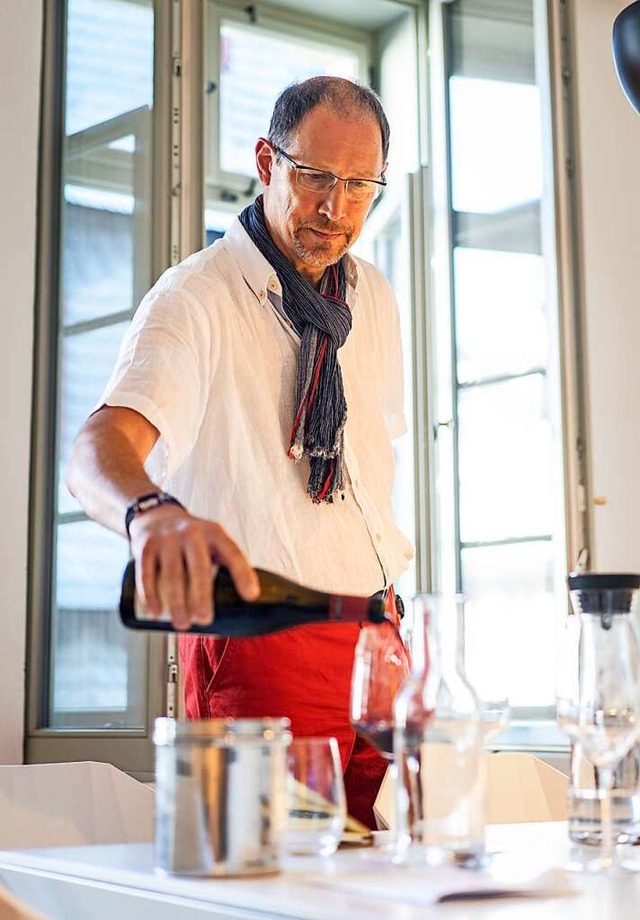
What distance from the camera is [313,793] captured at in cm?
108

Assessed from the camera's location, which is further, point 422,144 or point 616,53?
point 422,144

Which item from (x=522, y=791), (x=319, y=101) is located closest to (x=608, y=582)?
(x=319, y=101)

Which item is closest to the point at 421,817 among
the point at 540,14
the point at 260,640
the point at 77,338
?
the point at 260,640

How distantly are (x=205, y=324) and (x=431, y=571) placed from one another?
2.35m

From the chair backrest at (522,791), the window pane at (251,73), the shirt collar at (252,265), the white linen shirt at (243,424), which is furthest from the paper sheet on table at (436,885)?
the window pane at (251,73)

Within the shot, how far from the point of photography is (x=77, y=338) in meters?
3.39

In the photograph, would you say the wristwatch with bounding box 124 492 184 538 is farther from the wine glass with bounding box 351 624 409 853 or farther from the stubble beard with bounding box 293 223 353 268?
the stubble beard with bounding box 293 223 353 268

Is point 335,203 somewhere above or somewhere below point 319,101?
below

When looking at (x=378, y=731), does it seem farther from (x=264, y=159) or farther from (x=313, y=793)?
(x=264, y=159)

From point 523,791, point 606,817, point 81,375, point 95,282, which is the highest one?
point 95,282

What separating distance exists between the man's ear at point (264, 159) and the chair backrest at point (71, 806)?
894mm

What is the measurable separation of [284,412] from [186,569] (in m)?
0.78

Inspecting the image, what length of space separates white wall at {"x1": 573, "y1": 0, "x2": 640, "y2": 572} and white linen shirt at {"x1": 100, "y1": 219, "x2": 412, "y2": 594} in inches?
67.7

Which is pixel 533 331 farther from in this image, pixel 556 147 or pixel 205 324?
pixel 205 324
